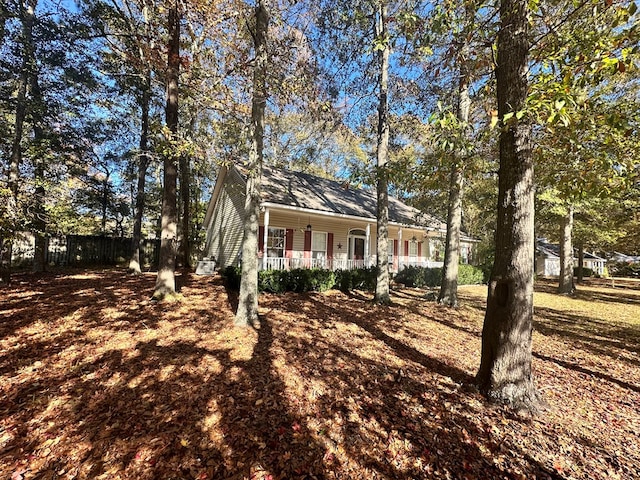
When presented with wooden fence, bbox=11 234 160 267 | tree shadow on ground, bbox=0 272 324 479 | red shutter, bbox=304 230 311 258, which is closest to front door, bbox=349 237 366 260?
red shutter, bbox=304 230 311 258

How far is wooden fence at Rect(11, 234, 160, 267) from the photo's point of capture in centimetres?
1470

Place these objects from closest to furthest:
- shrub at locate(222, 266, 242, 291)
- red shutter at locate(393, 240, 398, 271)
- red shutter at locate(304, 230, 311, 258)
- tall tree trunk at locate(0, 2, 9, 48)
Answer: tall tree trunk at locate(0, 2, 9, 48), shrub at locate(222, 266, 242, 291), red shutter at locate(304, 230, 311, 258), red shutter at locate(393, 240, 398, 271)

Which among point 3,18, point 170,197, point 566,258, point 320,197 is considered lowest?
point 566,258

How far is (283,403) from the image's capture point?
3328 millimetres

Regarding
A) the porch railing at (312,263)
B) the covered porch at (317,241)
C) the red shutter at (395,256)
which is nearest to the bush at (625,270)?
the covered porch at (317,241)

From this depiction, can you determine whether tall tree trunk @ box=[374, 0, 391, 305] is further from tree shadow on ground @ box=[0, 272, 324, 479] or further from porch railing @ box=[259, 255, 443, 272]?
tree shadow on ground @ box=[0, 272, 324, 479]

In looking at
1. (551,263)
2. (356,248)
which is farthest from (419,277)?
(551,263)

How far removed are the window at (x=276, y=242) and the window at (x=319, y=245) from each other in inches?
64.4

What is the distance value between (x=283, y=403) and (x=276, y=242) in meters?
10.0

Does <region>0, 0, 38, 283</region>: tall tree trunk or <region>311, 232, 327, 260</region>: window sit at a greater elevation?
<region>0, 0, 38, 283</region>: tall tree trunk

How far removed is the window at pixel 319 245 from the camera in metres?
14.1

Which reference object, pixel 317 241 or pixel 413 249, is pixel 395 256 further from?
pixel 317 241

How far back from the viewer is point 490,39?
3746 mm

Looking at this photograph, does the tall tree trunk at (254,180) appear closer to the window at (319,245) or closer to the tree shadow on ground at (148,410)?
the tree shadow on ground at (148,410)
